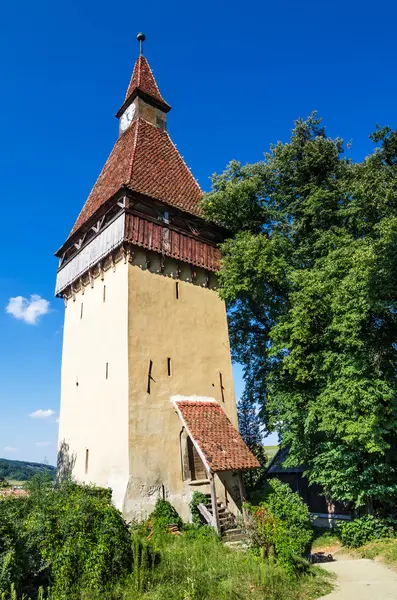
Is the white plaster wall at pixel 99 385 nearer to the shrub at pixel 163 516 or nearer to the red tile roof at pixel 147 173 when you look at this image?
the shrub at pixel 163 516

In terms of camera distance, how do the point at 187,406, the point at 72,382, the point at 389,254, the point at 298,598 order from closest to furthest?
the point at 298,598, the point at 389,254, the point at 187,406, the point at 72,382

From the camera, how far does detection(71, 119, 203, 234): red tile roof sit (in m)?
16.7

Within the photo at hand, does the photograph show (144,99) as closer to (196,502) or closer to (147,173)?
(147,173)

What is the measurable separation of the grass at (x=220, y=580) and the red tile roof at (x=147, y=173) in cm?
1236

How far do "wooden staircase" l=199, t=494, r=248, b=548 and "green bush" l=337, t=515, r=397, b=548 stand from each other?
12.4 feet

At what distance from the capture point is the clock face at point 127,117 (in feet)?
71.4

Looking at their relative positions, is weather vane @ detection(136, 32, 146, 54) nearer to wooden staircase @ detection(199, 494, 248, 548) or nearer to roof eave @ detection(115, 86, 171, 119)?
roof eave @ detection(115, 86, 171, 119)

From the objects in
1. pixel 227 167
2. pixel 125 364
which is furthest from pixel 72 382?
pixel 227 167

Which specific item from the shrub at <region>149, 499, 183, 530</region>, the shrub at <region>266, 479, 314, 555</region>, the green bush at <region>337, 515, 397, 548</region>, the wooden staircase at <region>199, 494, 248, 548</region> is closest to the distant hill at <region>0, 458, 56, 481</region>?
the shrub at <region>149, 499, 183, 530</region>

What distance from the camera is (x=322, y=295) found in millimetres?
13844

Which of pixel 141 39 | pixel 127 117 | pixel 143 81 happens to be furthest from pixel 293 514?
pixel 141 39

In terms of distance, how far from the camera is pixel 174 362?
14922 mm

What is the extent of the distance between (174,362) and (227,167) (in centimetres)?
977

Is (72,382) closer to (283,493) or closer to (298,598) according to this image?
(283,493)
